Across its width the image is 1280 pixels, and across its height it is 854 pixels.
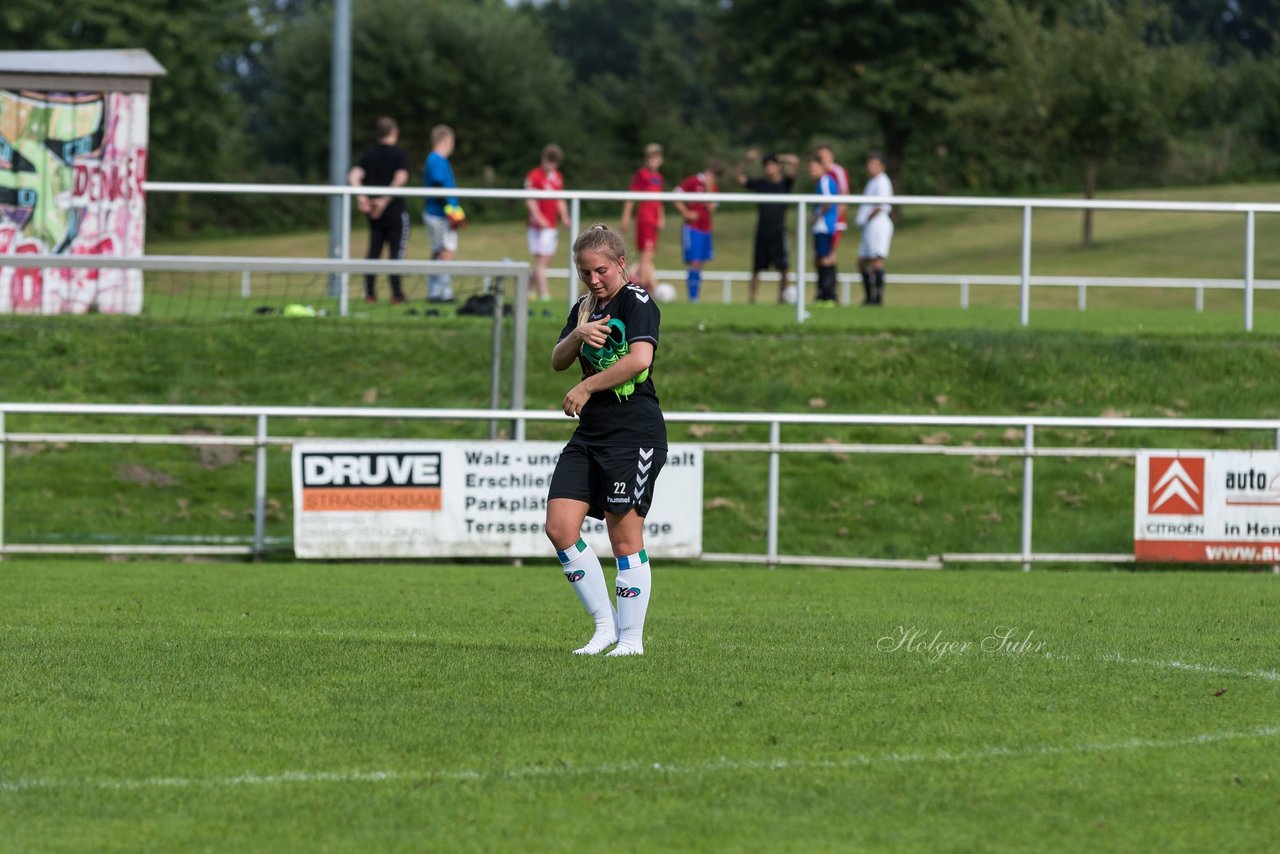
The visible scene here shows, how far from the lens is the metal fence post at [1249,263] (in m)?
17.3

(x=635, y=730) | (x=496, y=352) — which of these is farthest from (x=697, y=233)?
(x=635, y=730)

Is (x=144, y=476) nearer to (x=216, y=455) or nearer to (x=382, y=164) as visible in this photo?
(x=216, y=455)

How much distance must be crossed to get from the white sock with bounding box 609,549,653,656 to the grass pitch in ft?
0.80

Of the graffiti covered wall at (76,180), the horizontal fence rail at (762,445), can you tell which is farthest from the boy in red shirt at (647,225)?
the graffiti covered wall at (76,180)

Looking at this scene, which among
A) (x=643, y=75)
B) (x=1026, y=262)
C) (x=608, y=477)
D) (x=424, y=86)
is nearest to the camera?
(x=608, y=477)

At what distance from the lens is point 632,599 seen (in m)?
7.86

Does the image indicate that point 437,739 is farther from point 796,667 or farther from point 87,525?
point 87,525

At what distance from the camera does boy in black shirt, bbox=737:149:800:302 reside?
62.4 feet

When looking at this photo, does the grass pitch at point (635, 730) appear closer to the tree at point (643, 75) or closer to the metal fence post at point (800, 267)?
the metal fence post at point (800, 267)

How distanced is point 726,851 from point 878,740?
147cm

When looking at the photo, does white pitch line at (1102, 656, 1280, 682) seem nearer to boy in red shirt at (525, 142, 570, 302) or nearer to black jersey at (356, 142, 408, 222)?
boy in red shirt at (525, 142, 570, 302)

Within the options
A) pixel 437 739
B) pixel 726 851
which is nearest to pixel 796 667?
pixel 437 739

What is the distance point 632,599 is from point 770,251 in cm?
1195

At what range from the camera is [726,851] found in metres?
4.68
